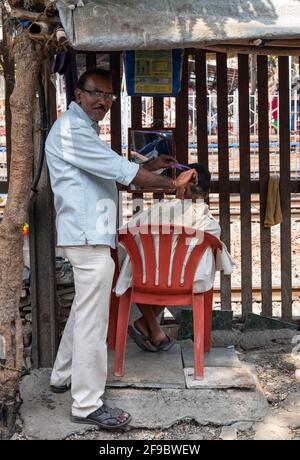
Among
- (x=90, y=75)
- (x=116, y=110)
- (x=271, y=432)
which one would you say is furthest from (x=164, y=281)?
(x=116, y=110)

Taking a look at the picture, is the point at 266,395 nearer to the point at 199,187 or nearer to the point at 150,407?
the point at 150,407

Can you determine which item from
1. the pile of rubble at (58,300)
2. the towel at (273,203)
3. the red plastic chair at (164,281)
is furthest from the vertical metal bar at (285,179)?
the pile of rubble at (58,300)

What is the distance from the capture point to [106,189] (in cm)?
406

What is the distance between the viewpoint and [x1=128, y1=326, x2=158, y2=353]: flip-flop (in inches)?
198

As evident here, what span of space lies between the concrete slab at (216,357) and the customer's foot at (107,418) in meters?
0.91

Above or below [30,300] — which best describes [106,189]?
above

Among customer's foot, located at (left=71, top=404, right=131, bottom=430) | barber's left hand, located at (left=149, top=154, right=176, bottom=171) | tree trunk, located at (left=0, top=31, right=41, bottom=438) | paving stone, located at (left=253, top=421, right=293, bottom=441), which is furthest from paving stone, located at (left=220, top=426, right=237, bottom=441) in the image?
barber's left hand, located at (left=149, top=154, right=176, bottom=171)

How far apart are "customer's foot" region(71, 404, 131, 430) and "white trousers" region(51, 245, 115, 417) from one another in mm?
30

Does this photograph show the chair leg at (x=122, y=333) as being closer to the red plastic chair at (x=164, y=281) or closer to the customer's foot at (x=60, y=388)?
the red plastic chair at (x=164, y=281)

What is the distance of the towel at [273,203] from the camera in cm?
568
